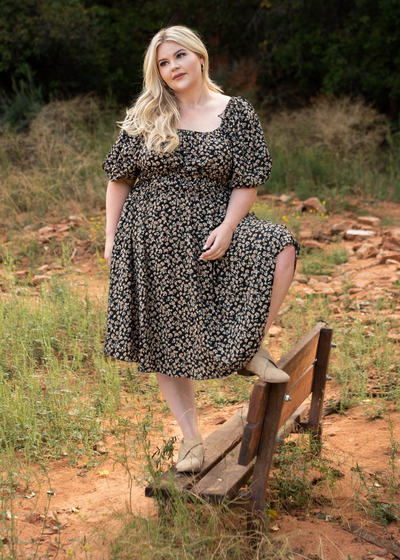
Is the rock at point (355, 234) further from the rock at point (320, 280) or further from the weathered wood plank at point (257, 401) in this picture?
the weathered wood plank at point (257, 401)

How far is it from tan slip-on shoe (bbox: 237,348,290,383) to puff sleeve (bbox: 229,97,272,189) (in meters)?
0.68

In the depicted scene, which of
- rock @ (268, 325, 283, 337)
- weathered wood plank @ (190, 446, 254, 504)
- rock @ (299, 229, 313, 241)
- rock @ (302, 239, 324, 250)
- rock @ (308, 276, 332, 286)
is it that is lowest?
rock @ (268, 325, 283, 337)

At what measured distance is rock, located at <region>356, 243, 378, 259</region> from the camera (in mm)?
6207

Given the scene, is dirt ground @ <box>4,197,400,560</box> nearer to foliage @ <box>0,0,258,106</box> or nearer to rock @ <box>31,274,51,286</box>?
rock @ <box>31,274,51,286</box>

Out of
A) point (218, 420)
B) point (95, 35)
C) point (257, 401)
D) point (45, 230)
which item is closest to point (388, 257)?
point (218, 420)

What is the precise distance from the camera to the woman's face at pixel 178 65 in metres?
2.40

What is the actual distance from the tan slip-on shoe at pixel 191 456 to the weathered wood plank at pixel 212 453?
25mm

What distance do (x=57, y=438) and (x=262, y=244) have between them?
1.69 meters

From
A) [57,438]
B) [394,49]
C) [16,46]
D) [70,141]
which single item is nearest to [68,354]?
[57,438]

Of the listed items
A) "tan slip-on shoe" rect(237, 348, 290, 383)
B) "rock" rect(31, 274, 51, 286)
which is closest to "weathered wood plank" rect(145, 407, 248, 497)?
"tan slip-on shoe" rect(237, 348, 290, 383)

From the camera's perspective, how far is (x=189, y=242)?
2314mm

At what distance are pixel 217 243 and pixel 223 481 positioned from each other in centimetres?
90

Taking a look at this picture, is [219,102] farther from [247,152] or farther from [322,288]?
[322,288]

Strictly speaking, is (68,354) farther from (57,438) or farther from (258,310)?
(258,310)
